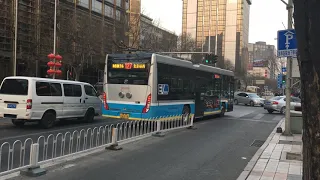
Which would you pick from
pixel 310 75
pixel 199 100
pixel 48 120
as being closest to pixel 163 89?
pixel 199 100

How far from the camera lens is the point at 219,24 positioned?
81.5 metres

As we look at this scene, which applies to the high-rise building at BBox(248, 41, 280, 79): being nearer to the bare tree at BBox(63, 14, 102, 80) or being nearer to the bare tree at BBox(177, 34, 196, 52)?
the bare tree at BBox(177, 34, 196, 52)

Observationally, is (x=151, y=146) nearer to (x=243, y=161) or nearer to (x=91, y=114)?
(x=243, y=161)

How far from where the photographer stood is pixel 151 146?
9.70 metres

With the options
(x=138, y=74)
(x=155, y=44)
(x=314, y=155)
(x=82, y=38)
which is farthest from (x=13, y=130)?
(x=155, y=44)

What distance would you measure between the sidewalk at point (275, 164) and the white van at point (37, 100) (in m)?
7.82

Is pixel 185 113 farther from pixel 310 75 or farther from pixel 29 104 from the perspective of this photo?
pixel 310 75

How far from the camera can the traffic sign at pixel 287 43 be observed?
36.7ft

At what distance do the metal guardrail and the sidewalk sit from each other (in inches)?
144

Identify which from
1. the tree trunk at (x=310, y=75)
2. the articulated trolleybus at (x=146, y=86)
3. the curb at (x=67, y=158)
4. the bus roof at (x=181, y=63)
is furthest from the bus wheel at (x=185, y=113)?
the tree trunk at (x=310, y=75)

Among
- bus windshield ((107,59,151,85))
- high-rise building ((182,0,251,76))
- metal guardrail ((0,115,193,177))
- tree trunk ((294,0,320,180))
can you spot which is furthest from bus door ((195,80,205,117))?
high-rise building ((182,0,251,76))

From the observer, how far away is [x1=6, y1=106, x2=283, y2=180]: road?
6555mm

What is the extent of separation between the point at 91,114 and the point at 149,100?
3821 mm

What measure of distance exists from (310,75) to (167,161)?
219 inches
